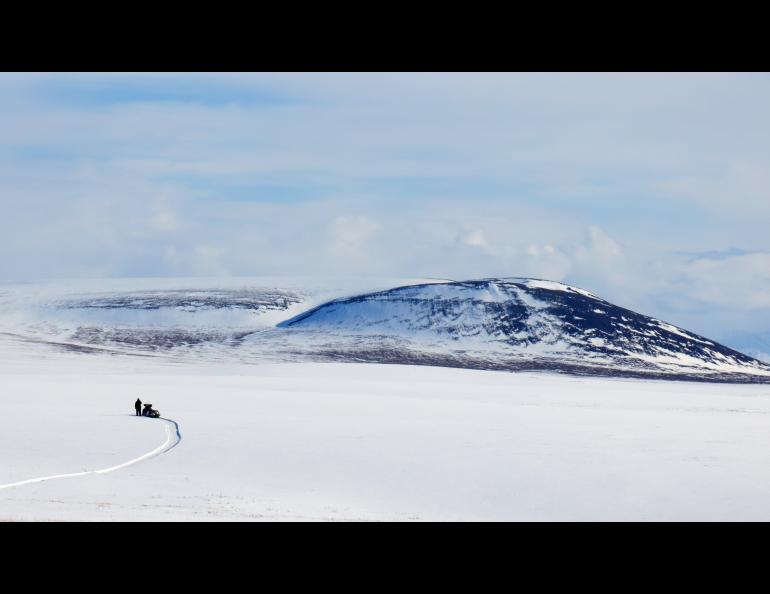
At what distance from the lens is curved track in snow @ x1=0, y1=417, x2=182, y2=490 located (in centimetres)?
1675

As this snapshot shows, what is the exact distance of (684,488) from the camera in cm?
1844

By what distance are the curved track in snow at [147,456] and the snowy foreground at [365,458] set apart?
100mm

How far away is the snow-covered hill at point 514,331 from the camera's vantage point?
3354 inches

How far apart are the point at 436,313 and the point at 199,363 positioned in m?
35.0

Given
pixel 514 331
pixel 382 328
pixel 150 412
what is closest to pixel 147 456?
pixel 150 412

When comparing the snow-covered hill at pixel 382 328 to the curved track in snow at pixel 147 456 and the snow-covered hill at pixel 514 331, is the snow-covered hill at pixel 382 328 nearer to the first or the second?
the snow-covered hill at pixel 514 331

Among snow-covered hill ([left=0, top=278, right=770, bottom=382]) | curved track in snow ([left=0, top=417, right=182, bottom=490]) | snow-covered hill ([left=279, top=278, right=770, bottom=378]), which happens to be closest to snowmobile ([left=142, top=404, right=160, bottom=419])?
curved track in snow ([left=0, top=417, right=182, bottom=490])

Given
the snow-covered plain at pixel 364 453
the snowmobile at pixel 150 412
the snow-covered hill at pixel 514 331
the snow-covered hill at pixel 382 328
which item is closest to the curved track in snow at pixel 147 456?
the snow-covered plain at pixel 364 453

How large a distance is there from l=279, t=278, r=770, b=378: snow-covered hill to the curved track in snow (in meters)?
53.1

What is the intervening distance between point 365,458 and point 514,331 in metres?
73.7

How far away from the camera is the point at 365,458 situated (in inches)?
826

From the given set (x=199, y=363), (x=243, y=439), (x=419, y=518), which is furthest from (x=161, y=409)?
(x=199, y=363)
